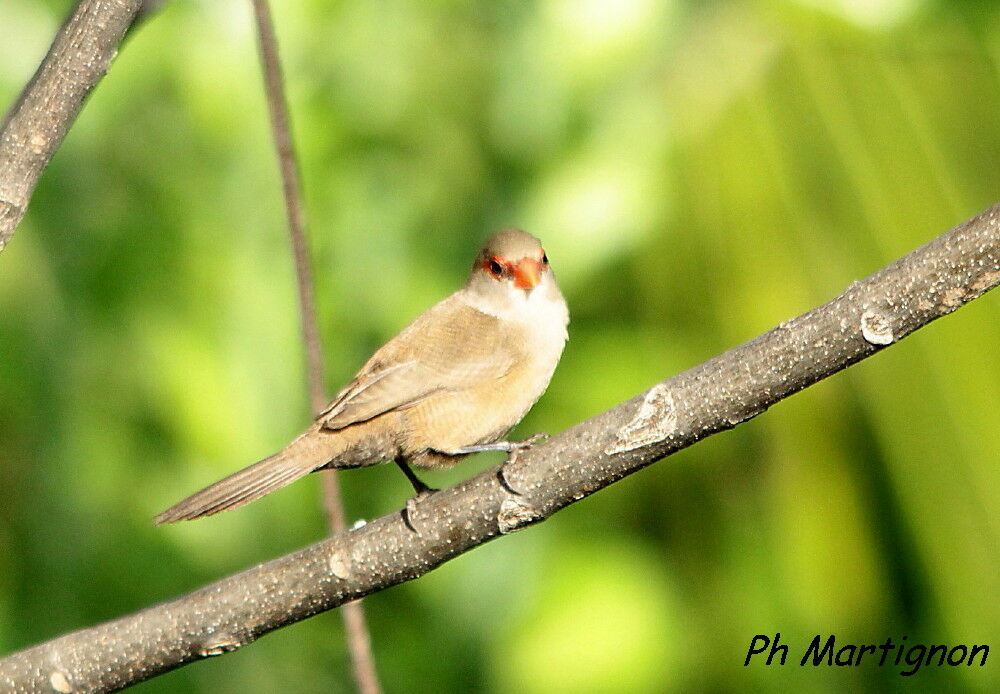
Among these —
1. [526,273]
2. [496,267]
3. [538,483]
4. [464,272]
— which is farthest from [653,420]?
[464,272]

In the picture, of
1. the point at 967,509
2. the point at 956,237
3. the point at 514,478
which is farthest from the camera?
the point at 967,509

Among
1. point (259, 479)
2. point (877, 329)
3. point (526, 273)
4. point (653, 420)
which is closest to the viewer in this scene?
point (877, 329)

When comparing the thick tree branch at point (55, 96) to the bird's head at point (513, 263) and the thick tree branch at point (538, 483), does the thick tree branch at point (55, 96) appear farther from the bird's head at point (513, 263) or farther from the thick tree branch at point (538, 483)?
the bird's head at point (513, 263)

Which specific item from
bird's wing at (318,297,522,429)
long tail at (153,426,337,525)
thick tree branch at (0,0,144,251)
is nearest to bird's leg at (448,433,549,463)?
bird's wing at (318,297,522,429)

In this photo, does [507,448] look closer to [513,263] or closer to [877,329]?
[513,263]

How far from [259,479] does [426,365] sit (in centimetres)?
63

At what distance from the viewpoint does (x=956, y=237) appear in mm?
1786

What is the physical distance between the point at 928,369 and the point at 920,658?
847 mm

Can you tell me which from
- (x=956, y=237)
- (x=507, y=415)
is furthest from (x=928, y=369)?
(x=507, y=415)

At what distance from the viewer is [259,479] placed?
270cm

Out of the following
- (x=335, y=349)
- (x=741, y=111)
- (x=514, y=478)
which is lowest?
(x=514, y=478)

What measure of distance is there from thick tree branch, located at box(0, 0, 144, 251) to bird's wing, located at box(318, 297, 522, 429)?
1.22 m

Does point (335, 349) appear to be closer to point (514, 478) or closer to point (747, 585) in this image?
point (747, 585)

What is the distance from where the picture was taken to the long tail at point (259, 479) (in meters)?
2.51
